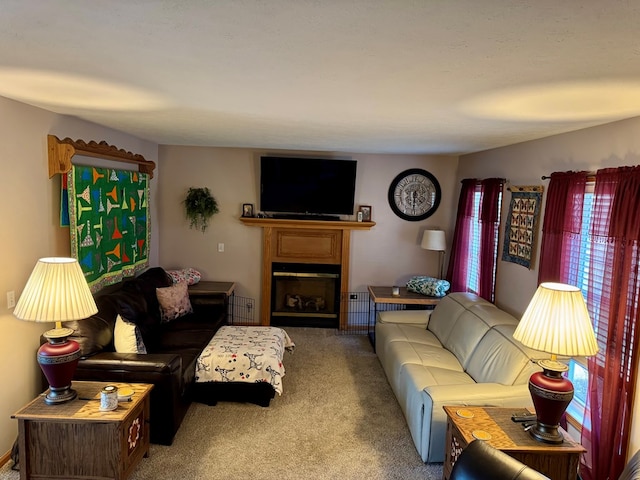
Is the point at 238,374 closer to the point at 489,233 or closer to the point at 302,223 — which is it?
the point at 302,223

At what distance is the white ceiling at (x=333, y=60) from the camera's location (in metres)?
1.25

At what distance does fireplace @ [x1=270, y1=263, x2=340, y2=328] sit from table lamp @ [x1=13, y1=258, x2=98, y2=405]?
10.8 ft

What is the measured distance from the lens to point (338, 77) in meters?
1.93

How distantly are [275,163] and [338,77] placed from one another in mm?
3507

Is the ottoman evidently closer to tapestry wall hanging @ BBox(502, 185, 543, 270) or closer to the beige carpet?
the beige carpet

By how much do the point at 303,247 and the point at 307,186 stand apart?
2.71ft

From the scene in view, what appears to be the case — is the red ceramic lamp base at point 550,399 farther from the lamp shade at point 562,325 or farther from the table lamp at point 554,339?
the lamp shade at point 562,325

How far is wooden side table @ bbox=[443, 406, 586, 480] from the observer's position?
2.22 meters

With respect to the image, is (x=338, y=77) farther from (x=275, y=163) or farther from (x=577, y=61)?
(x=275, y=163)

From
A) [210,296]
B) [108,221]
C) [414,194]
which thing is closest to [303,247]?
[210,296]

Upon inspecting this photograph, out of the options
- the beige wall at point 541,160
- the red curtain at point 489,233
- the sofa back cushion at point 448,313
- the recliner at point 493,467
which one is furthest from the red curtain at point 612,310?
the sofa back cushion at point 448,313

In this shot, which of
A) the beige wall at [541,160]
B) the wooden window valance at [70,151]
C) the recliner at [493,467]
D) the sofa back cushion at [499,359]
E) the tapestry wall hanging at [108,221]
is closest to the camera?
the recliner at [493,467]

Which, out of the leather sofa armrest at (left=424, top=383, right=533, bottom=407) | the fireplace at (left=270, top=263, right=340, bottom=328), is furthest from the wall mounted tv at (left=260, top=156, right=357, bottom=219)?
the leather sofa armrest at (left=424, top=383, right=533, bottom=407)

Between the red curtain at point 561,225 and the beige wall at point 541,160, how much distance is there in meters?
0.13
